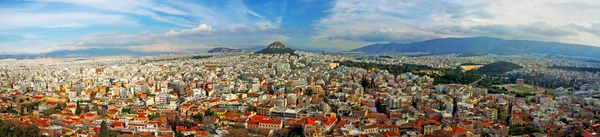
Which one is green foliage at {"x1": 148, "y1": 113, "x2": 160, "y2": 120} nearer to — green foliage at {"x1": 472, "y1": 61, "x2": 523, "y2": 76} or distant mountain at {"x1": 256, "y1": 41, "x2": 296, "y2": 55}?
green foliage at {"x1": 472, "y1": 61, "x2": 523, "y2": 76}

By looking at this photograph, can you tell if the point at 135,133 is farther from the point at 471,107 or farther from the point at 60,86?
the point at 60,86

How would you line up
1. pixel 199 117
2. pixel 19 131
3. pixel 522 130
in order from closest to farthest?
pixel 19 131 → pixel 522 130 → pixel 199 117

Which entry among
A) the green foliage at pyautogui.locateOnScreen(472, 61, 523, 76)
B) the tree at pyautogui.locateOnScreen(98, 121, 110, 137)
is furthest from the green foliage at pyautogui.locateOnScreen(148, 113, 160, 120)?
the green foliage at pyautogui.locateOnScreen(472, 61, 523, 76)

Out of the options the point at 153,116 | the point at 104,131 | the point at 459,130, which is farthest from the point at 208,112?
the point at 459,130

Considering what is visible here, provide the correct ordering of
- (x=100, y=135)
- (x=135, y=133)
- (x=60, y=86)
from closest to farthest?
(x=100, y=135) → (x=135, y=133) → (x=60, y=86)

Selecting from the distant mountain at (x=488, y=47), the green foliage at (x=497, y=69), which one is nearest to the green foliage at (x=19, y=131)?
the green foliage at (x=497, y=69)

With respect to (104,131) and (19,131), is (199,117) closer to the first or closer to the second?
(104,131)

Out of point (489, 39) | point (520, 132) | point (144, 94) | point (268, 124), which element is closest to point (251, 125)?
point (268, 124)

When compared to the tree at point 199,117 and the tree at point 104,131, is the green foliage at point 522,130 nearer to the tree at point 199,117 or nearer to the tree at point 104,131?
the tree at point 199,117
